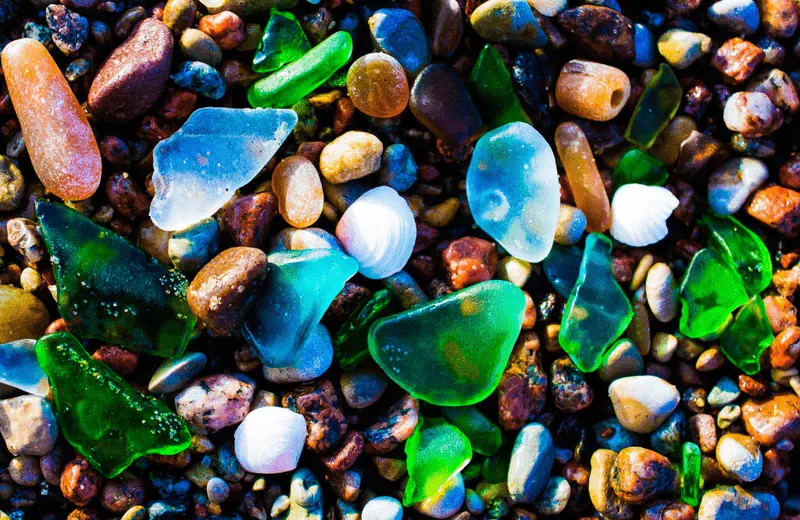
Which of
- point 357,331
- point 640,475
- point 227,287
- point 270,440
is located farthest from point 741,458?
point 227,287

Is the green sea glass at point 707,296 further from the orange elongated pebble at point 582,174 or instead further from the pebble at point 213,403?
the pebble at point 213,403

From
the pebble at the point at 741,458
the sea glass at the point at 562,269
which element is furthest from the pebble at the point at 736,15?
the pebble at the point at 741,458

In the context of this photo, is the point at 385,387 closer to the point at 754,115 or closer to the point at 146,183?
the point at 146,183

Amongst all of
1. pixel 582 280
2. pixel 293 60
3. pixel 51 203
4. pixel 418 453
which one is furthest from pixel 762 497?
pixel 51 203

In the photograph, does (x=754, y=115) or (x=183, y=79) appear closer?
(x=183, y=79)

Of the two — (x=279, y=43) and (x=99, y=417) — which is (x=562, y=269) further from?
(x=99, y=417)

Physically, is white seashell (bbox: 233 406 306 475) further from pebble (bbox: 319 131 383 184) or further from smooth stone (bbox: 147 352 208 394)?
pebble (bbox: 319 131 383 184)

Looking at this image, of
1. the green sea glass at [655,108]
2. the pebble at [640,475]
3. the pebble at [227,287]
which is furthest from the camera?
the green sea glass at [655,108]
